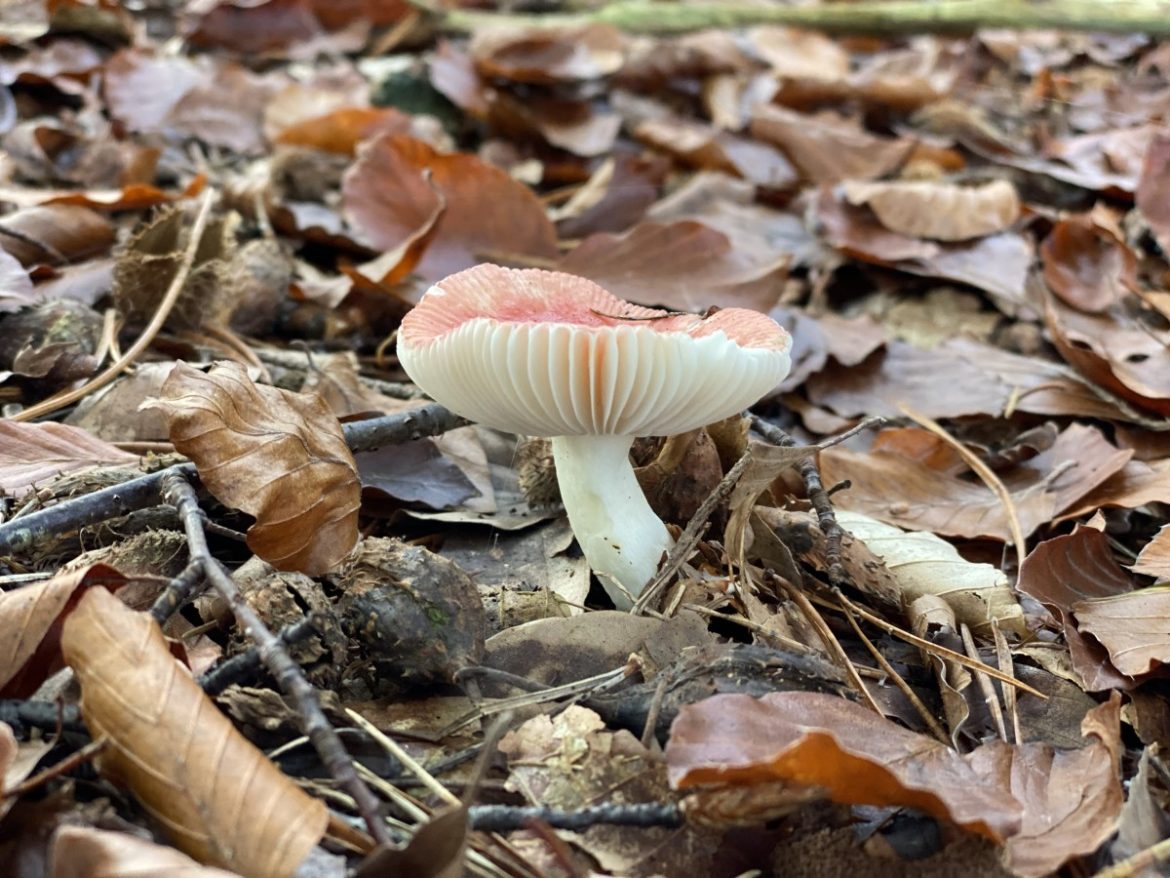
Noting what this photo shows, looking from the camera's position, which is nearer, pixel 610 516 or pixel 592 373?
pixel 592 373

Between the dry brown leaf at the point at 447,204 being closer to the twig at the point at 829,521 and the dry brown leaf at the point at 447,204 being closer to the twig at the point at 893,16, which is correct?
the twig at the point at 829,521

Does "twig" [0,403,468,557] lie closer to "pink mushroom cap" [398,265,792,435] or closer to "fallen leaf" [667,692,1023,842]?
"pink mushroom cap" [398,265,792,435]

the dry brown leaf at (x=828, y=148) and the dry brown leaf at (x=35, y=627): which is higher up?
the dry brown leaf at (x=35, y=627)

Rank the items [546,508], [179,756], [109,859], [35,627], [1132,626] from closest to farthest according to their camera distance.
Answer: [109,859] < [179,756] < [35,627] < [1132,626] < [546,508]

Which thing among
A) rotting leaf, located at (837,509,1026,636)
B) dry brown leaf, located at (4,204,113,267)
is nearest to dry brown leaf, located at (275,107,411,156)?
dry brown leaf, located at (4,204,113,267)

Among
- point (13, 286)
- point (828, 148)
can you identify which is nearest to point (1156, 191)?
point (828, 148)

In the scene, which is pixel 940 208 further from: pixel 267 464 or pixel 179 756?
pixel 179 756

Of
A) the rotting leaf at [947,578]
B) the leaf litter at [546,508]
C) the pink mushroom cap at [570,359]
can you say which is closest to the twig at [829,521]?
the leaf litter at [546,508]

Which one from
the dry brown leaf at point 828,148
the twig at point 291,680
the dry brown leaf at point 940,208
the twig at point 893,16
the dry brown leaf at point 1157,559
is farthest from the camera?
the twig at point 893,16
